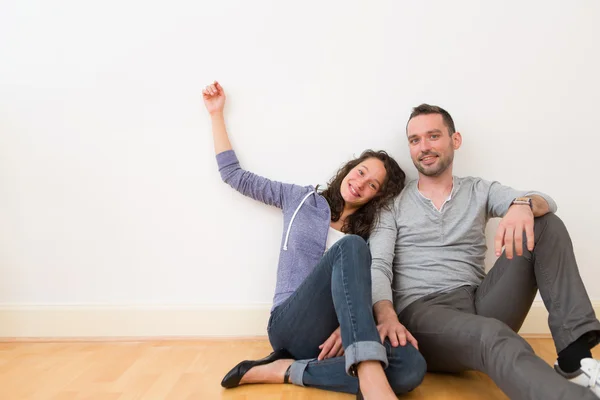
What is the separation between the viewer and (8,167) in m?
2.21

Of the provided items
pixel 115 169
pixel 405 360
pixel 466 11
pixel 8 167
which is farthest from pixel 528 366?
pixel 8 167

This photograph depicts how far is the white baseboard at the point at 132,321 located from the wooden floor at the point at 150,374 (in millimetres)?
46

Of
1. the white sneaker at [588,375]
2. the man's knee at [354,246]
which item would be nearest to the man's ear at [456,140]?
the man's knee at [354,246]

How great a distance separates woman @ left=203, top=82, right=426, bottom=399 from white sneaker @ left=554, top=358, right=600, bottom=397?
0.42m

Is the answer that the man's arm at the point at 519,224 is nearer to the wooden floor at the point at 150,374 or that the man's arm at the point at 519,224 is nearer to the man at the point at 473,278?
the man at the point at 473,278

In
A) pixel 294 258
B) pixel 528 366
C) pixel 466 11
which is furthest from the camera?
pixel 466 11

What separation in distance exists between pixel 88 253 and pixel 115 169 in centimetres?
39

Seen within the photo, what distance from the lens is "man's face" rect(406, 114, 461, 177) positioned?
1957 mm

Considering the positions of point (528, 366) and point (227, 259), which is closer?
point (528, 366)

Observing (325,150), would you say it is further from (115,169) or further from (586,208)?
(586,208)

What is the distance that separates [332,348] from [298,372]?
141 mm

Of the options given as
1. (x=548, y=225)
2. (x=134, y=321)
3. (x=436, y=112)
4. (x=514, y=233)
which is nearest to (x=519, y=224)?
(x=514, y=233)

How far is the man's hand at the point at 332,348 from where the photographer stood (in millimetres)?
1658

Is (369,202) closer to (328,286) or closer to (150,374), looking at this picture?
(328,286)
